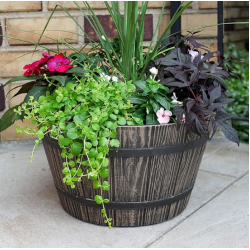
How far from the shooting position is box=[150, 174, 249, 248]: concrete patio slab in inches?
59.1

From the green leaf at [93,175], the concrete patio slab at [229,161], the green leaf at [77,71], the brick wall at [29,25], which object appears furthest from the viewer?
the brick wall at [29,25]

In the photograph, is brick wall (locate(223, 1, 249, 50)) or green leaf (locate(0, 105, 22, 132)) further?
brick wall (locate(223, 1, 249, 50))

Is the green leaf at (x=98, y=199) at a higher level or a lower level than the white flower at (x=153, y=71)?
lower

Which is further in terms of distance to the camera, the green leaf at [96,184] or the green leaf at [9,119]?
the green leaf at [9,119]

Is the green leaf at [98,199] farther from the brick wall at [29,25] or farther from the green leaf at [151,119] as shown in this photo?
the brick wall at [29,25]

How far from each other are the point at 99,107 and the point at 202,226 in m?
0.59

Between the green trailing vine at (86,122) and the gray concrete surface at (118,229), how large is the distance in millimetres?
128

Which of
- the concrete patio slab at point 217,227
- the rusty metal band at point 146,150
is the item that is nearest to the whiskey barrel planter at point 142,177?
the rusty metal band at point 146,150

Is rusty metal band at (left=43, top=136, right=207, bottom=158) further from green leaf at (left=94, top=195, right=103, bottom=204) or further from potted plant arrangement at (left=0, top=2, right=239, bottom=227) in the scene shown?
green leaf at (left=94, top=195, right=103, bottom=204)

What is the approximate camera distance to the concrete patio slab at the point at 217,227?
Answer: 1500 millimetres

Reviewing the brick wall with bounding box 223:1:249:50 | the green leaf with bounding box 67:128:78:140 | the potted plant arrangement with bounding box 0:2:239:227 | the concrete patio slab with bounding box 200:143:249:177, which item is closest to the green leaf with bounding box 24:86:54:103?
the potted plant arrangement with bounding box 0:2:239:227

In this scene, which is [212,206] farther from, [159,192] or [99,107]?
[99,107]

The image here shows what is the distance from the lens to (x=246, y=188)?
199 cm

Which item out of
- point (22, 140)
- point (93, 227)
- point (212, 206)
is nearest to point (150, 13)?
point (22, 140)
